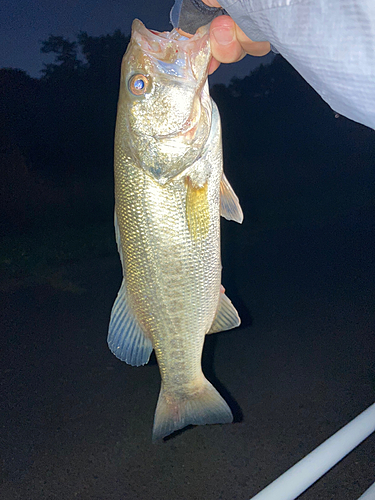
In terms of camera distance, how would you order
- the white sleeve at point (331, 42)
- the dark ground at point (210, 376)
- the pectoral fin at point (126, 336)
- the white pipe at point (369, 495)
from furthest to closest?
1. the dark ground at point (210, 376)
2. the pectoral fin at point (126, 336)
3. the white pipe at point (369, 495)
4. the white sleeve at point (331, 42)

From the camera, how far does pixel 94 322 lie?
3781 mm

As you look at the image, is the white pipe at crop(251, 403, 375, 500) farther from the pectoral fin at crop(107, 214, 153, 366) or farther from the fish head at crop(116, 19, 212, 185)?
the fish head at crop(116, 19, 212, 185)

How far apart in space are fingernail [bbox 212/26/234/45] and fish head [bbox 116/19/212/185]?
1.1 inches

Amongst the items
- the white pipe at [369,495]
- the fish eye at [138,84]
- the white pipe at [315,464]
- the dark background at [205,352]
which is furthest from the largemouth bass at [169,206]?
the dark background at [205,352]

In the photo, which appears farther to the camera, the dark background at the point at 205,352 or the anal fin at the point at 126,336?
the dark background at the point at 205,352

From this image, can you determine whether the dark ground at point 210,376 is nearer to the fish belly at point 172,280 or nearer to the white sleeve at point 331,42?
the fish belly at point 172,280

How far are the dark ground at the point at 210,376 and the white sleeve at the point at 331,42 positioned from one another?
2.71m

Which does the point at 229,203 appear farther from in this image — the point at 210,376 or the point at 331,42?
the point at 210,376

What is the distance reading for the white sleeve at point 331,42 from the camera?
55 cm

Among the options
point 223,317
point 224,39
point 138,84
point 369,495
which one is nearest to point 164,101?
point 138,84

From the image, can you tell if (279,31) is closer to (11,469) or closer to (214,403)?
(214,403)

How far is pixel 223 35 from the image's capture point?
3.00 feet

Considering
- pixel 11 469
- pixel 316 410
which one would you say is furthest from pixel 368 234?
pixel 11 469

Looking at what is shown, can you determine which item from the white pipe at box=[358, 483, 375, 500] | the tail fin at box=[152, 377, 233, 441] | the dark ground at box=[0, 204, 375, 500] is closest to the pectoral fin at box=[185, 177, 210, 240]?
the tail fin at box=[152, 377, 233, 441]
